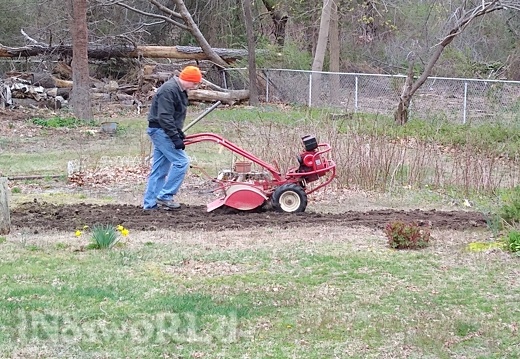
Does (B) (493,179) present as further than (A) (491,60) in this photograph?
No

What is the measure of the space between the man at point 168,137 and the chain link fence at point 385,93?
8.96m

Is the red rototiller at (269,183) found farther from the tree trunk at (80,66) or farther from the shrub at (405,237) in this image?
the tree trunk at (80,66)

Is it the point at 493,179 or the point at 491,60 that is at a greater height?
the point at 491,60

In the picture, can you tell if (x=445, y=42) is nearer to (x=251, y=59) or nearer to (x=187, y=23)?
(x=251, y=59)

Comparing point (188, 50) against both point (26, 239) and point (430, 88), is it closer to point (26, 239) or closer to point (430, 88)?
point (430, 88)

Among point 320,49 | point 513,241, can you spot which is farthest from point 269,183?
point 320,49

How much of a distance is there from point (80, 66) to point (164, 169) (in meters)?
13.1

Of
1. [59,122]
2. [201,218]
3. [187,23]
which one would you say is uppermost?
[187,23]

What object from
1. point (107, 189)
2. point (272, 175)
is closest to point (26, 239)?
point (272, 175)

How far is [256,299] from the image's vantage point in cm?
639

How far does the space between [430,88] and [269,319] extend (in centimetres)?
1963

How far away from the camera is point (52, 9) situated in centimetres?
3431

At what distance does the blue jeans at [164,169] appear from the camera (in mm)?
10531

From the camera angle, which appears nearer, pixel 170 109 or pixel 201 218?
pixel 201 218
